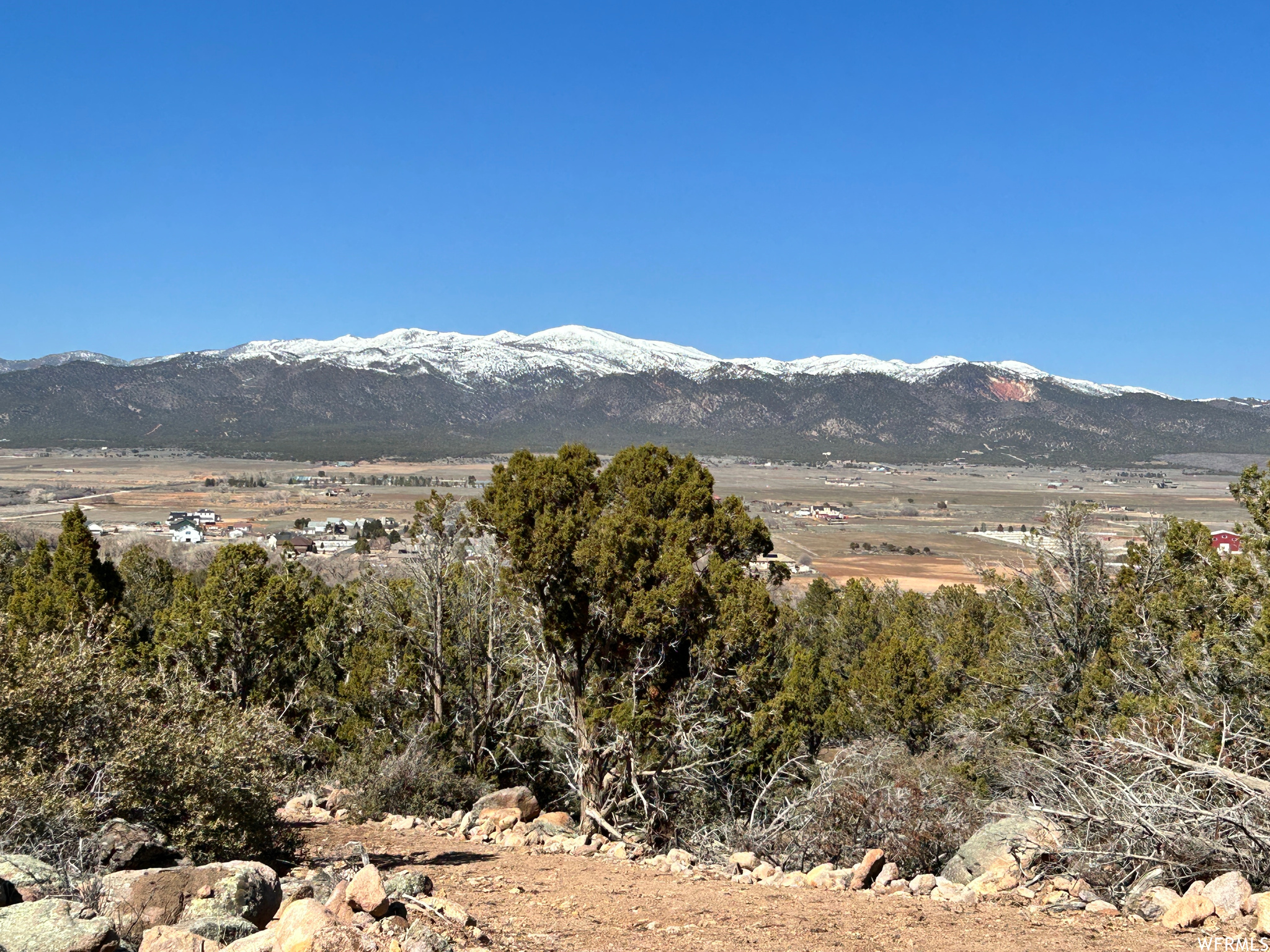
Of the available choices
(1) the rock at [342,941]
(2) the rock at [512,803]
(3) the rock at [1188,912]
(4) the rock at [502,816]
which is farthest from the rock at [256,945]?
(2) the rock at [512,803]

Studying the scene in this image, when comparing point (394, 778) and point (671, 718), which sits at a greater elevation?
point (671, 718)

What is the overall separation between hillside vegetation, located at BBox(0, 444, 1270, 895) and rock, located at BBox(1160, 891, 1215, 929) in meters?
0.65

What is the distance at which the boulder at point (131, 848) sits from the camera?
25.5ft

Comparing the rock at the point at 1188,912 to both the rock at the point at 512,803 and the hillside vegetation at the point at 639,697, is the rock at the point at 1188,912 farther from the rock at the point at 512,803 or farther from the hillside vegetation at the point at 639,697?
the rock at the point at 512,803

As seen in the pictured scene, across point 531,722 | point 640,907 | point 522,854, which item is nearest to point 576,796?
point 531,722

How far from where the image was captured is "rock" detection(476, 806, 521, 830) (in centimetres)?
1314

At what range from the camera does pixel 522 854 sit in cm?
1152

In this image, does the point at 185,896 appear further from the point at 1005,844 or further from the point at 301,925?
the point at 1005,844

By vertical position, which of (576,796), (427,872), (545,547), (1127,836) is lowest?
(576,796)

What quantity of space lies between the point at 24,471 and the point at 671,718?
633ft

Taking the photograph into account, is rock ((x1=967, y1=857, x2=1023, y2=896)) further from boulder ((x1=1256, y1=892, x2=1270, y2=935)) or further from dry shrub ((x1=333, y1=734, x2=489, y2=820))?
dry shrub ((x1=333, y1=734, x2=489, y2=820))

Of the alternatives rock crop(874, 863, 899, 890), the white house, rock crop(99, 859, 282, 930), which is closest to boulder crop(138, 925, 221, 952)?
rock crop(99, 859, 282, 930)

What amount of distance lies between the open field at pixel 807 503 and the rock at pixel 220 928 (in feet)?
172

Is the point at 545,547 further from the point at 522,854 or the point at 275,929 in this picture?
the point at 275,929
